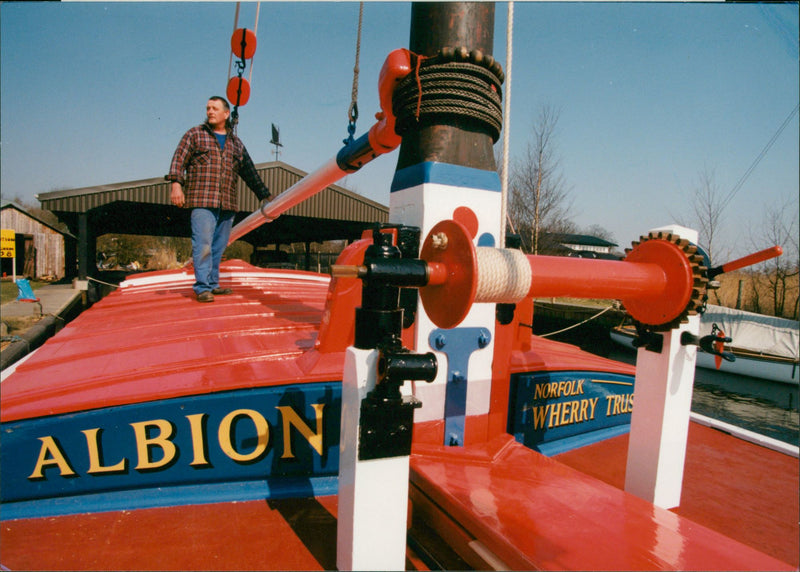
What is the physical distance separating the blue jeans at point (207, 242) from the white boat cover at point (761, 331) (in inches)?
602

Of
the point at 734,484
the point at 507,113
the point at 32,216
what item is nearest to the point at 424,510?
the point at 507,113

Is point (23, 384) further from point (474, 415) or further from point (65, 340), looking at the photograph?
point (474, 415)

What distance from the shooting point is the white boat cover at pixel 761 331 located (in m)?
14.0

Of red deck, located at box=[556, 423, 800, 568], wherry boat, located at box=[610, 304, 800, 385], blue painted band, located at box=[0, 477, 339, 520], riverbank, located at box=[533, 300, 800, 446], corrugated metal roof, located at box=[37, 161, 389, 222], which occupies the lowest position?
riverbank, located at box=[533, 300, 800, 446]

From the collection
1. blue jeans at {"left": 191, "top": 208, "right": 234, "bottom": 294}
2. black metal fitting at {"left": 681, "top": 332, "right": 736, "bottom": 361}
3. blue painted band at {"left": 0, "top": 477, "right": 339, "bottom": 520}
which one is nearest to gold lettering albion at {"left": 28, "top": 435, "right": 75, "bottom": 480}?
blue painted band at {"left": 0, "top": 477, "right": 339, "bottom": 520}

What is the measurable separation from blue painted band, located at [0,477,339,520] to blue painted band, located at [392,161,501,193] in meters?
1.19

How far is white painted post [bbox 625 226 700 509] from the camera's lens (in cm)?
146

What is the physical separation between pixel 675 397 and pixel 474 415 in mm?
690

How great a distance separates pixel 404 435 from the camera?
0.97m

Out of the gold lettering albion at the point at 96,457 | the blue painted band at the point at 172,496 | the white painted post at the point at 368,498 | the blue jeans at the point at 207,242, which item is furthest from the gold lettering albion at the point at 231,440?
the blue jeans at the point at 207,242

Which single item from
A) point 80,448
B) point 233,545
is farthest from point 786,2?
point 80,448

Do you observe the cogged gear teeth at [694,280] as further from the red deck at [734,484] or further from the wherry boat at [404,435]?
the red deck at [734,484]

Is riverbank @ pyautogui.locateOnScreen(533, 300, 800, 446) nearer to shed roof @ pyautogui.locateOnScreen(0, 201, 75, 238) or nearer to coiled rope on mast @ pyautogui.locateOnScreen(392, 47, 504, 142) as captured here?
coiled rope on mast @ pyautogui.locateOnScreen(392, 47, 504, 142)

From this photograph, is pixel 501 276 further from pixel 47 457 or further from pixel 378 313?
pixel 47 457
